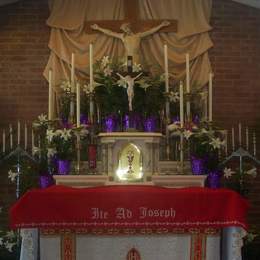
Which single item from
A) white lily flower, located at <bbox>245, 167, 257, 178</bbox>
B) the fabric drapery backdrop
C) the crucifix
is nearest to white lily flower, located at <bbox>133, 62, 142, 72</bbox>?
the crucifix

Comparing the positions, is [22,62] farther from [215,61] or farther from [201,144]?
[201,144]

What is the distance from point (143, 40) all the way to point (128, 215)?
6.95 ft

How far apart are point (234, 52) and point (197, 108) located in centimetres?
78

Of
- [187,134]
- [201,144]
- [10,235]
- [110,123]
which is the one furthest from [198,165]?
[10,235]

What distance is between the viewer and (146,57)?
206 inches

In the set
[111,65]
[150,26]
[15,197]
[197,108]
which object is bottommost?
[15,197]

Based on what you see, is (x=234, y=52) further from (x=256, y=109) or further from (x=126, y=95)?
(x=126, y=95)

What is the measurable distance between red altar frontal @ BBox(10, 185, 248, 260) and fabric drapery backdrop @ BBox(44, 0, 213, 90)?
1715 millimetres

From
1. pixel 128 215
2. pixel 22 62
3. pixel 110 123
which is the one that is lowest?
pixel 128 215

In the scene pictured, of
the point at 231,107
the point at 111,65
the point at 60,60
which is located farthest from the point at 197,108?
the point at 60,60

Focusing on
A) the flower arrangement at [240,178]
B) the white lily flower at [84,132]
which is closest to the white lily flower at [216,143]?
the flower arrangement at [240,178]

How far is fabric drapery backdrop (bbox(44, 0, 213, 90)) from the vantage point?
5.20 meters

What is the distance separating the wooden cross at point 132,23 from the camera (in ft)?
17.0

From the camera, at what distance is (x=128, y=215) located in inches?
147
